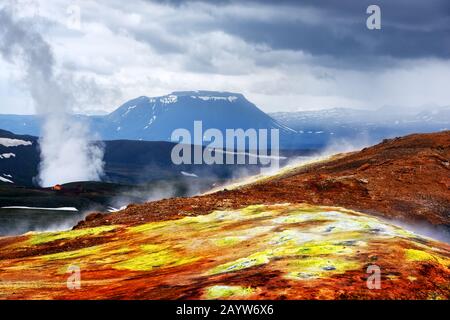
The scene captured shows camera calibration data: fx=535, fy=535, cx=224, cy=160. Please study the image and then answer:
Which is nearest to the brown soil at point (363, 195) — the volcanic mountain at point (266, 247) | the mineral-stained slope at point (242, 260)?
the volcanic mountain at point (266, 247)

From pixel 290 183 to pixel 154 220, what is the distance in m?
19.9

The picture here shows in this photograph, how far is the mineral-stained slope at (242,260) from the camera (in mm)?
24672

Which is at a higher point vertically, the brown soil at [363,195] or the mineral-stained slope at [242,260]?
the brown soil at [363,195]

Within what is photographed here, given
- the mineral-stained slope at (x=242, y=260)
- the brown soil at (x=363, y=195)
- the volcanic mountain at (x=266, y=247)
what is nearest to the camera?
the mineral-stained slope at (x=242, y=260)

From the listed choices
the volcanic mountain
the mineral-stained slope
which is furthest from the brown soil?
the mineral-stained slope

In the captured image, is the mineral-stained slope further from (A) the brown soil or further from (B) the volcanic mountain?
(A) the brown soil

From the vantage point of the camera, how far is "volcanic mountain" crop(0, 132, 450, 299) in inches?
997

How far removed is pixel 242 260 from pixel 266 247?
3.93 metres

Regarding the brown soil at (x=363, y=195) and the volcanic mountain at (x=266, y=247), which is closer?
the volcanic mountain at (x=266, y=247)

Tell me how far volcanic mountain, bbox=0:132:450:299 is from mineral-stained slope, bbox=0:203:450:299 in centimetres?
9

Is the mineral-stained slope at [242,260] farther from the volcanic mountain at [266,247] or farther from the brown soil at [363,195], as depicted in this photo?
the brown soil at [363,195]

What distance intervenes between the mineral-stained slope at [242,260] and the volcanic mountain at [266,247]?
9 cm
